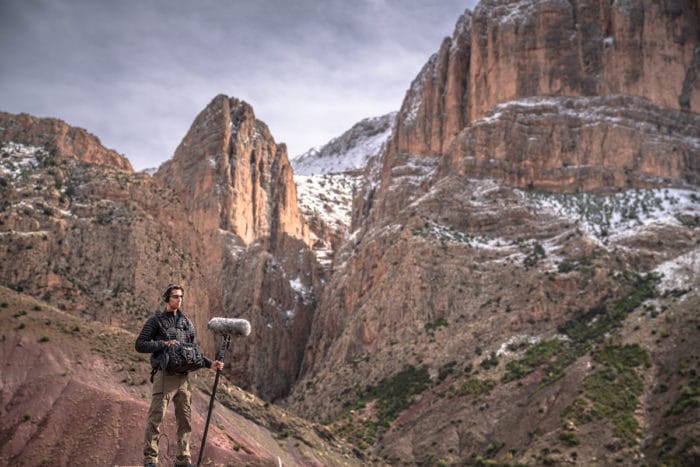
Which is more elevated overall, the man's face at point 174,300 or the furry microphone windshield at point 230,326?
the man's face at point 174,300

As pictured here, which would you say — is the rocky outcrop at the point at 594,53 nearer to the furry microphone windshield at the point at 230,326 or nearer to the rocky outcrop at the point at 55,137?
the rocky outcrop at the point at 55,137

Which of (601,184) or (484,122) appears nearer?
(601,184)

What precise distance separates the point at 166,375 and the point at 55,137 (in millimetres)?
61946

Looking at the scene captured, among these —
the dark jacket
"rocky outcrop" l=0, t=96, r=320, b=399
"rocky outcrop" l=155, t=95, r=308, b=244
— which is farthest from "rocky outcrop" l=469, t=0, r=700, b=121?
the dark jacket

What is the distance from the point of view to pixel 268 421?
44.8m

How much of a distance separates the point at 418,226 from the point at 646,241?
2379cm

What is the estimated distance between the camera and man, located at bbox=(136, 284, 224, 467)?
49.3ft

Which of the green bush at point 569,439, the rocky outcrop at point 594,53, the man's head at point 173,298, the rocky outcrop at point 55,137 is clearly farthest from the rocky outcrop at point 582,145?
the man's head at point 173,298

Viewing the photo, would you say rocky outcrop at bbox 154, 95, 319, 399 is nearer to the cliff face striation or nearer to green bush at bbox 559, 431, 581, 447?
the cliff face striation

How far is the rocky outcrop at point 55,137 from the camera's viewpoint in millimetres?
68062

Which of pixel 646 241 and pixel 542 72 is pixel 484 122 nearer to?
pixel 542 72

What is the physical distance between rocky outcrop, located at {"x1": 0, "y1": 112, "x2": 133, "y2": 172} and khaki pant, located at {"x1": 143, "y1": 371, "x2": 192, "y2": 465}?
187ft

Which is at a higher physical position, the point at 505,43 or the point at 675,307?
the point at 505,43

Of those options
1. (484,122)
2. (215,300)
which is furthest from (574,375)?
(484,122)
